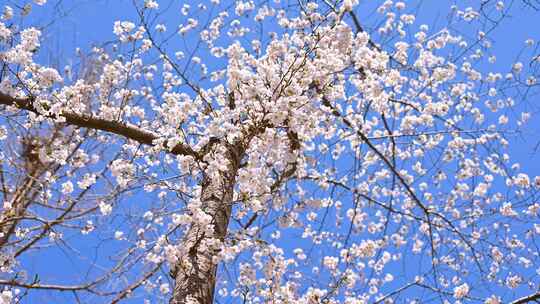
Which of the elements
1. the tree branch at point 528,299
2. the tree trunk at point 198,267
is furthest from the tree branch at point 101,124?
the tree branch at point 528,299

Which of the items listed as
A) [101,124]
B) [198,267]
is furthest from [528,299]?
[101,124]

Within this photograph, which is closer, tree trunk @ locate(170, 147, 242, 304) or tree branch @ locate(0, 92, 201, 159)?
tree trunk @ locate(170, 147, 242, 304)

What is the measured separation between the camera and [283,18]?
479 centimetres

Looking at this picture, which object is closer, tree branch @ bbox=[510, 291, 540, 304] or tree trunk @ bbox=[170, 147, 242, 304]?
tree trunk @ bbox=[170, 147, 242, 304]

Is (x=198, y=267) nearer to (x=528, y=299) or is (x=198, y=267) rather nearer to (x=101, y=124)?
(x=101, y=124)

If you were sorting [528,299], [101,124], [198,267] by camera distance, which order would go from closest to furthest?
[198,267] < [528,299] < [101,124]

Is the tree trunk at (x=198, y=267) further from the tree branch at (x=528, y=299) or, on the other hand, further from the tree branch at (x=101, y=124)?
the tree branch at (x=528, y=299)

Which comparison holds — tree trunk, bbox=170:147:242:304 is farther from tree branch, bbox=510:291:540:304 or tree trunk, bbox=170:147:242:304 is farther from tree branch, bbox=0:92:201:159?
tree branch, bbox=510:291:540:304

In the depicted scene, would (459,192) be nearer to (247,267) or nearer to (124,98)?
(247,267)

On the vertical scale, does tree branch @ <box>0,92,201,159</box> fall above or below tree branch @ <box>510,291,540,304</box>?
above

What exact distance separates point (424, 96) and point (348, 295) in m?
2.42

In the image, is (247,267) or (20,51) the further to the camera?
(247,267)

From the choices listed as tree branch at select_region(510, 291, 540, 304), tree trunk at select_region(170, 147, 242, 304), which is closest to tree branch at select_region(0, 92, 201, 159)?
tree trunk at select_region(170, 147, 242, 304)

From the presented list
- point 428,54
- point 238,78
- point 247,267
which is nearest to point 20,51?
point 238,78
